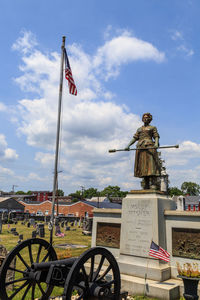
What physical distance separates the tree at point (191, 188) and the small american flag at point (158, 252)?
364ft

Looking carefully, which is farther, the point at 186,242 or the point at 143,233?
the point at 143,233

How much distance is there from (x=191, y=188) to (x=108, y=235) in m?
112

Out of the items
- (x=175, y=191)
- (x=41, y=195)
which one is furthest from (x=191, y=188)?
(x=41, y=195)

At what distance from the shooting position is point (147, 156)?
29.1ft

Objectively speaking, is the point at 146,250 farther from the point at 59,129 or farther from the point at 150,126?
the point at 59,129

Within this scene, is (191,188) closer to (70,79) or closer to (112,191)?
(112,191)

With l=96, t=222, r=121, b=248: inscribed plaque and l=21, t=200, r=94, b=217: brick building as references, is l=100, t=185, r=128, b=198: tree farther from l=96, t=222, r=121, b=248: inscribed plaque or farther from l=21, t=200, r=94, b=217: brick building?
l=96, t=222, r=121, b=248: inscribed plaque

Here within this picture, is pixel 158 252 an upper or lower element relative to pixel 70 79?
lower

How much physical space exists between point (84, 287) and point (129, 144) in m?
6.08

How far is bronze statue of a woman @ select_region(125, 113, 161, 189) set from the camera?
871cm

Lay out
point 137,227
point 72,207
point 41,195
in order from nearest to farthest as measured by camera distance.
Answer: point 137,227 < point 72,207 < point 41,195

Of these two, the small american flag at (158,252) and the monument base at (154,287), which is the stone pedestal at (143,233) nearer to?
the monument base at (154,287)

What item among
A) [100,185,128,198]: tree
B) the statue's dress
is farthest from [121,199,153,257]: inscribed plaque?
[100,185,128,198]: tree

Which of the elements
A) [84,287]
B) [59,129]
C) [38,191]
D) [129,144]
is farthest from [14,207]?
[84,287]
